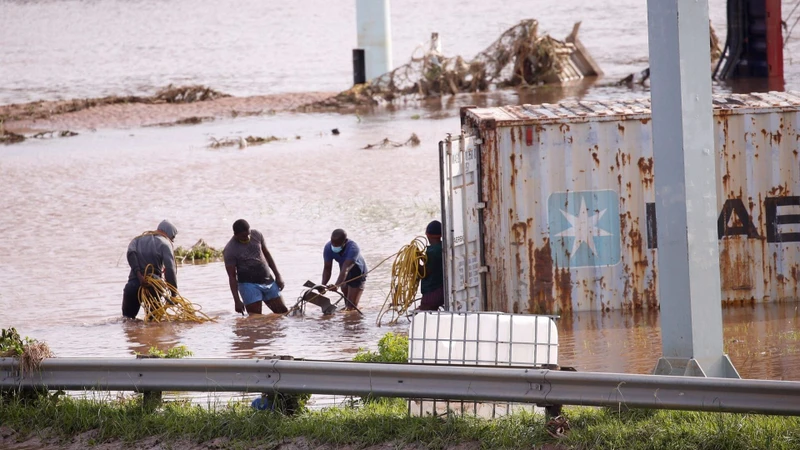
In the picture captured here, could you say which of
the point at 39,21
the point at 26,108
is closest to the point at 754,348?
the point at 26,108

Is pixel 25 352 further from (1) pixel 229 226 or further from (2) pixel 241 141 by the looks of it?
(2) pixel 241 141

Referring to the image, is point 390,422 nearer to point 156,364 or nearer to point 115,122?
point 156,364

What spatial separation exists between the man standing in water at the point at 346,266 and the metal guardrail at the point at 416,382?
464cm

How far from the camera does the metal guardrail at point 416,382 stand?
5.96 metres

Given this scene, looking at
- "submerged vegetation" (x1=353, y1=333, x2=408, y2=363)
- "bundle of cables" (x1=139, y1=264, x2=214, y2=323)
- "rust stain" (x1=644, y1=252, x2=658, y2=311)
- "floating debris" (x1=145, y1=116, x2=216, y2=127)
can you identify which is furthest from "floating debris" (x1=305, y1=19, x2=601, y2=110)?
"submerged vegetation" (x1=353, y1=333, x2=408, y2=363)

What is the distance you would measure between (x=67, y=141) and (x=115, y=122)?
3202mm

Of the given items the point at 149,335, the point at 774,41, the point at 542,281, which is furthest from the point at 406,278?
the point at 774,41

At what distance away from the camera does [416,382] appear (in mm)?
6488

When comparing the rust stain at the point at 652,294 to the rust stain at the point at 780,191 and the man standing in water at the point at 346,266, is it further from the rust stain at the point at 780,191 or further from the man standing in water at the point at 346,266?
the man standing in water at the point at 346,266

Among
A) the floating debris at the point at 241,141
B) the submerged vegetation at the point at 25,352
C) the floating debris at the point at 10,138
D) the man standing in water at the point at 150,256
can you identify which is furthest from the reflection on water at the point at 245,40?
the submerged vegetation at the point at 25,352

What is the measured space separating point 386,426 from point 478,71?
26216 millimetres

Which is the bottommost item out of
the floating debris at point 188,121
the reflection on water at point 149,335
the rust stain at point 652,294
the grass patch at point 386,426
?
the reflection on water at point 149,335

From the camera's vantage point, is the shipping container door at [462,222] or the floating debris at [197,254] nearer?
the shipping container door at [462,222]

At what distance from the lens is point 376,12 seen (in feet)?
112
